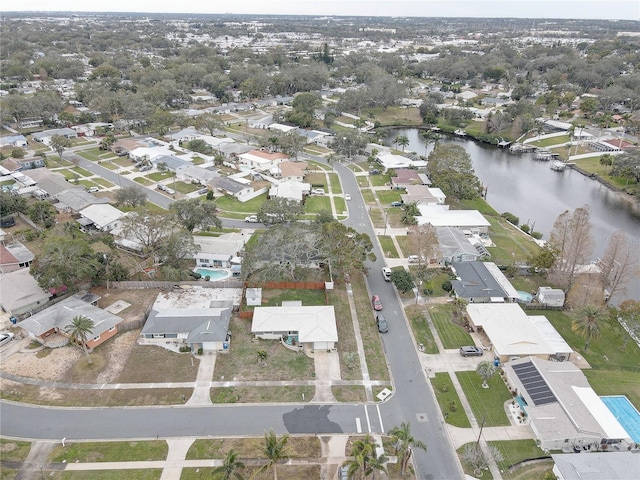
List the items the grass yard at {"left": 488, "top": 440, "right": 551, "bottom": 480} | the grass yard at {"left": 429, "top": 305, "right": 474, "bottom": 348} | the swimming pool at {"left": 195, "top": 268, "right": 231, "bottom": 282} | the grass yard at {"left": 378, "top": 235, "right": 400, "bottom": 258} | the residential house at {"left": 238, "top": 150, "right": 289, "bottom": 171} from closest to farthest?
1. the grass yard at {"left": 488, "top": 440, "right": 551, "bottom": 480}
2. the grass yard at {"left": 429, "top": 305, "right": 474, "bottom": 348}
3. the swimming pool at {"left": 195, "top": 268, "right": 231, "bottom": 282}
4. the grass yard at {"left": 378, "top": 235, "right": 400, "bottom": 258}
5. the residential house at {"left": 238, "top": 150, "right": 289, "bottom": 171}

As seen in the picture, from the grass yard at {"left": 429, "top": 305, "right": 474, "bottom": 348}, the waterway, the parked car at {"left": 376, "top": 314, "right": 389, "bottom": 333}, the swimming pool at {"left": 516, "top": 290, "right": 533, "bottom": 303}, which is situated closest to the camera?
the grass yard at {"left": 429, "top": 305, "right": 474, "bottom": 348}

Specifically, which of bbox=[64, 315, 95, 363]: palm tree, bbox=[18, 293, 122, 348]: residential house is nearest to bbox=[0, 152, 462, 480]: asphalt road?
bbox=[64, 315, 95, 363]: palm tree

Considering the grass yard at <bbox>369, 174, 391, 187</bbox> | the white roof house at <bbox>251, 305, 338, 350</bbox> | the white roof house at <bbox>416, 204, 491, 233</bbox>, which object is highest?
the white roof house at <bbox>416, 204, 491, 233</bbox>

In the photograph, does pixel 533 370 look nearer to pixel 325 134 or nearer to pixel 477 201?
pixel 477 201

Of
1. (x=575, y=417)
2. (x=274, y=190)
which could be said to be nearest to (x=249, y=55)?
(x=274, y=190)

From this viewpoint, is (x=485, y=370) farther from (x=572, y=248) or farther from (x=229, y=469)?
(x=229, y=469)

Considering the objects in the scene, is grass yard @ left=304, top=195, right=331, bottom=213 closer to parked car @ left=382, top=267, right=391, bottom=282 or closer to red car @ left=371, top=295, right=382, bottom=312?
parked car @ left=382, top=267, right=391, bottom=282
